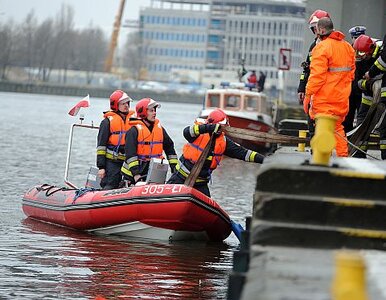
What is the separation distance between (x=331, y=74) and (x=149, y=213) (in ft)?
10.3

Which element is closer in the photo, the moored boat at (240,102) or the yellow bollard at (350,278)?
the yellow bollard at (350,278)

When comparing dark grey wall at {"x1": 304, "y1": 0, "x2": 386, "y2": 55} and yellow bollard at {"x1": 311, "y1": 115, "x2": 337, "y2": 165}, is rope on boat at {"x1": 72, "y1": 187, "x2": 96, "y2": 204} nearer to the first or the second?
yellow bollard at {"x1": 311, "y1": 115, "x2": 337, "y2": 165}

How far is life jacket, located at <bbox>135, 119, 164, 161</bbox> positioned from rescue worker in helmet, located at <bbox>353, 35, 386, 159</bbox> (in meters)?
2.58

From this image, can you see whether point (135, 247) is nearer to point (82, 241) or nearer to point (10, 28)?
point (82, 241)

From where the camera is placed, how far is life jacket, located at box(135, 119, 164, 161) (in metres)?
16.1

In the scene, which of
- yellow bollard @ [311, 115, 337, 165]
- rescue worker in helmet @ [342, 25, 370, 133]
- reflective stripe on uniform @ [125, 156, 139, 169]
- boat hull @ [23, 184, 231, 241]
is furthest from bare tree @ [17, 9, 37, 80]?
yellow bollard @ [311, 115, 337, 165]

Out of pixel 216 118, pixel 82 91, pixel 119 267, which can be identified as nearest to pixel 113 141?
pixel 216 118

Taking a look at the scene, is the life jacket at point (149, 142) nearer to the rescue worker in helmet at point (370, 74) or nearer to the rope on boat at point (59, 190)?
the rope on boat at point (59, 190)

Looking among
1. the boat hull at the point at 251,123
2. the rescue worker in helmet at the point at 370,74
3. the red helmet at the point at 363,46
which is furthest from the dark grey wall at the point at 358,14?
the red helmet at the point at 363,46

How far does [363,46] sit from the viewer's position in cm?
1510

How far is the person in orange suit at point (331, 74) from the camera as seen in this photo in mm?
13328

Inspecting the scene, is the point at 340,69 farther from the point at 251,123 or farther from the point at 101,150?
the point at 251,123

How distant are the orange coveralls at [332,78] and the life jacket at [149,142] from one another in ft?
10.4

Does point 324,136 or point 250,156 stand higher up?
point 324,136
